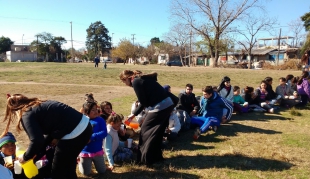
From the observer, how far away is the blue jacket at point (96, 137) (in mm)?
4043

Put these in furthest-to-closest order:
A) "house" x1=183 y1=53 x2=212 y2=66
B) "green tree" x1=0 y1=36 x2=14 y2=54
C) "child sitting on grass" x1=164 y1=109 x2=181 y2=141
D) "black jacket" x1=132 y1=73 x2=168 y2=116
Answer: "green tree" x1=0 y1=36 x2=14 y2=54 < "house" x1=183 y1=53 x2=212 y2=66 < "child sitting on grass" x1=164 y1=109 x2=181 y2=141 < "black jacket" x1=132 y1=73 x2=168 y2=116

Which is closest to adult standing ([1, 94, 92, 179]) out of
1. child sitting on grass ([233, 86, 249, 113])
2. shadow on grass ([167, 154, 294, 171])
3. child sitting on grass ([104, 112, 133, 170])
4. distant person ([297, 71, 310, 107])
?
child sitting on grass ([104, 112, 133, 170])

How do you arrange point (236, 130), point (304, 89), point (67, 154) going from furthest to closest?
point (304, 89), point (236, 130), point (67, 154)

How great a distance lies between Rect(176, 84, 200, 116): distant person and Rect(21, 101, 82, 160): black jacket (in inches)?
154

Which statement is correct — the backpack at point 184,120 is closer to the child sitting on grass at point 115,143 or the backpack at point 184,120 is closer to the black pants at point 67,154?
the child sitting on grass at point 115,143

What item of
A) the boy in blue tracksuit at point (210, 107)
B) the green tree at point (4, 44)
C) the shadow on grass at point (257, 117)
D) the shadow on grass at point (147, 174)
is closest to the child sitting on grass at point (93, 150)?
the shadow on grass at point (147, 174)

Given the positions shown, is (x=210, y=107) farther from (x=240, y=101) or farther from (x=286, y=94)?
(x=286, y=94)

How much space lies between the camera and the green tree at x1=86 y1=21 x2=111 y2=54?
9838cm

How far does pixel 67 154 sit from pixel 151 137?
139cm

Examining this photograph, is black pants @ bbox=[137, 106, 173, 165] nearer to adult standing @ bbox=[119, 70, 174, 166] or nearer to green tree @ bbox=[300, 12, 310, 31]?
adult standing @ bbox=[119, 70, 174, 166]

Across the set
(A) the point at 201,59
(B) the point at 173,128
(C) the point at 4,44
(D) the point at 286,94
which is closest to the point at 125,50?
(A) the point at 201,59

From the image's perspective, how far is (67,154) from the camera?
11.1 ft

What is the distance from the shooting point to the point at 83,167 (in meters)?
4.04

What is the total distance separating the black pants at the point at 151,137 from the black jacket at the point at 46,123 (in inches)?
51.7
